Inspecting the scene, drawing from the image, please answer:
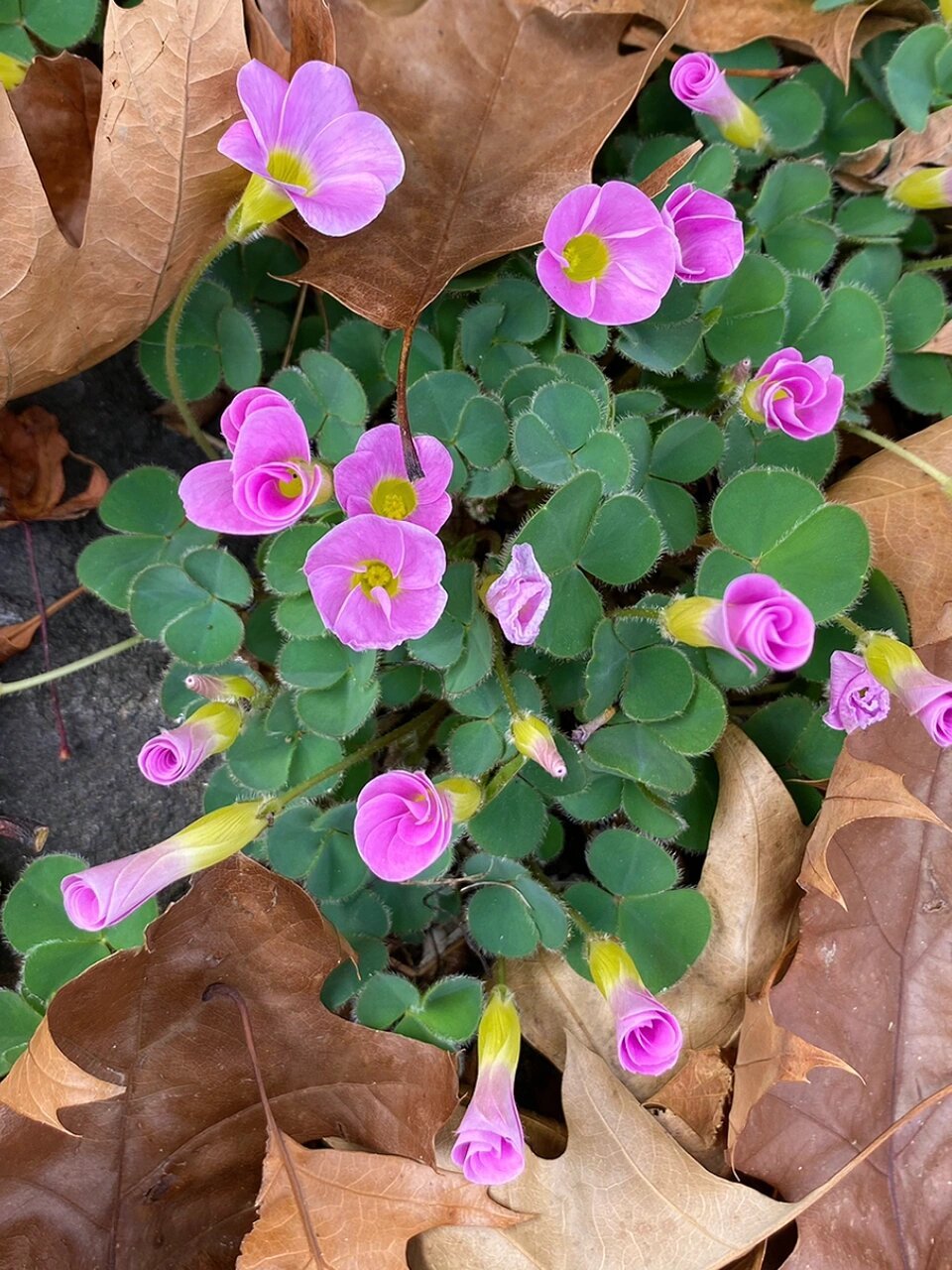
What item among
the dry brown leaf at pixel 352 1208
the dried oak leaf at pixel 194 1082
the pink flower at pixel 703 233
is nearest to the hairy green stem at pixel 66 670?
the dried oak leaf at pixel 194 1082

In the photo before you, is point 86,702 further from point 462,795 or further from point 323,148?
point 323,148

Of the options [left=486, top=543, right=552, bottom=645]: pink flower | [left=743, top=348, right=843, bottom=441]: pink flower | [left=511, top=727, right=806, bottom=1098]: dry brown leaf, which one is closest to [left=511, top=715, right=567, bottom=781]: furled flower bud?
[left=486, top=543, right=552, bottom=645]: pink flower

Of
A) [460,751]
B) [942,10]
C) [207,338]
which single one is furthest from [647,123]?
[460,751]

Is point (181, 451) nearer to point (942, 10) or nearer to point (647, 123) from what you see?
point (647, 123)

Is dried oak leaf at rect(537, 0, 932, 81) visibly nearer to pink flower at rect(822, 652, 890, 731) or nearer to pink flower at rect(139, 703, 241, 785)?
pink flower at rect(822, 652, 890, 731)

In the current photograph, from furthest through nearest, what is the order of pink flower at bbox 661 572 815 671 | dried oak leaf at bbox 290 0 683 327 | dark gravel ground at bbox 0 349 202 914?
dark gravel ground at bbox 0 349 202 914 → dried oak leaf at bbox 290 0 683 327 → pink flower at bbox 661 572 815 671

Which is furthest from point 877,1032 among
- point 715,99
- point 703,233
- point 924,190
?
point 715,99

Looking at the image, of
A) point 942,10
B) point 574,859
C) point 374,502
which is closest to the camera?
point 374,502

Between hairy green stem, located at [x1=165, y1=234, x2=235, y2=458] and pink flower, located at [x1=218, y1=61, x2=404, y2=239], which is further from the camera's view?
hairy green stem, located at [x1=165, y1=234, x2=235, y2=458]
